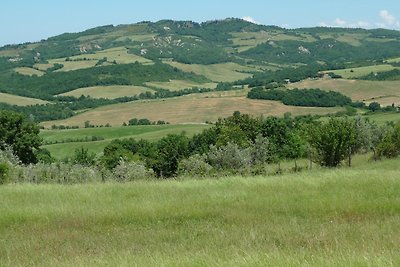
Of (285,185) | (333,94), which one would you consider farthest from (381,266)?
(333,94)

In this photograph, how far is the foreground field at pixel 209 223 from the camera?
8703 mm

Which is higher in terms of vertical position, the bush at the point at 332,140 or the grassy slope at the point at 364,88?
the bush at the point at 332,140

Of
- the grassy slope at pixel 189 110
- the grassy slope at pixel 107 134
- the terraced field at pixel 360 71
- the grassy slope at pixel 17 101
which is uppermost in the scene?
the terraced field at pixel 360 71

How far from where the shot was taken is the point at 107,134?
115 meters

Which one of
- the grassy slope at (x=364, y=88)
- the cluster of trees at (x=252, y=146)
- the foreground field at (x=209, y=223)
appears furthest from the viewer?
the grassy slope at (x=364, y=88)

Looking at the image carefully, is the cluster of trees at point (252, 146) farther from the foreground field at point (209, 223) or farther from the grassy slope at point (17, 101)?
the grassy slope at point (17, 101)

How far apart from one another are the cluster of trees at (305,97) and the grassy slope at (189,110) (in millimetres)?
3580

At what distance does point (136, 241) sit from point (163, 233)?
2.65ft

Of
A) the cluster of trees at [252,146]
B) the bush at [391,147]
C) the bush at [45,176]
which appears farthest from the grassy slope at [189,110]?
the bush at [45,176]

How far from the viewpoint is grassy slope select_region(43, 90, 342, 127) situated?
12900cm

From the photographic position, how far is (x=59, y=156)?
9362cm

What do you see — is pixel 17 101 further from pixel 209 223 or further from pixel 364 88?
pixel 209 223

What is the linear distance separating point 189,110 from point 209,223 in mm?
124440

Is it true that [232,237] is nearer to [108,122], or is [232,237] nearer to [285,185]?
[285,185]
